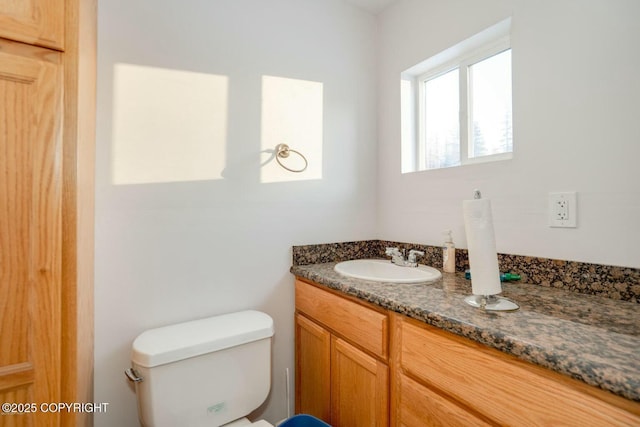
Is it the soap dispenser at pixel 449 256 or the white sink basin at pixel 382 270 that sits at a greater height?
the soap dispenser at pixel 449 256

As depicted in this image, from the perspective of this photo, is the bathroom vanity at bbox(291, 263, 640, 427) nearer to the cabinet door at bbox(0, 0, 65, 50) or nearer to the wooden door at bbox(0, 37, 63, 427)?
the wooden door at bbox(0, 37, 63, 427)

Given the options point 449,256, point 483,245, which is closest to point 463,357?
point 483,245

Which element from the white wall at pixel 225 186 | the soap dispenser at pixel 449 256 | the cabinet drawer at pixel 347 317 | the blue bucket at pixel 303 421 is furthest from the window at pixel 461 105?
the blue bucket at pixel 303 421

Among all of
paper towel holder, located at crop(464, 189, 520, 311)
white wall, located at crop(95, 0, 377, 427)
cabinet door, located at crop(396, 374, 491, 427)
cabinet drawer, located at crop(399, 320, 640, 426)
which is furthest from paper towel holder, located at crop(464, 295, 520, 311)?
white wall, located at crop(95, 0, 377, 427)

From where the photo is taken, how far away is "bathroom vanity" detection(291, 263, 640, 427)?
0.59 metres

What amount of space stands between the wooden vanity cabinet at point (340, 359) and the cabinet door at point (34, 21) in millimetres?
1236

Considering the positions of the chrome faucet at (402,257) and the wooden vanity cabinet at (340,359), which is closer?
the wooden vanity cabinet at (340,359)

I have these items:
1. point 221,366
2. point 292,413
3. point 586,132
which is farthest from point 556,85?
point 292,413

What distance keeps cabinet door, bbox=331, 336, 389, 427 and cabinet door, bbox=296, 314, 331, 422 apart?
42mm

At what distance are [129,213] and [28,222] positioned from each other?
0.42 meters

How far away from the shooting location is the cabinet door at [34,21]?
79cm

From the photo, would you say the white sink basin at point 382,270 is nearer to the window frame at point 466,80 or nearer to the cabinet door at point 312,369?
the cabinet door at point 312,369

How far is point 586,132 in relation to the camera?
1.04 metres

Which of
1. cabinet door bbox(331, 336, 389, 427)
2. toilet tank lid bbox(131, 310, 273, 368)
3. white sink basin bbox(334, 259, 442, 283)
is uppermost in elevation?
white sink basin bbox(334, 259, 442, 283)
